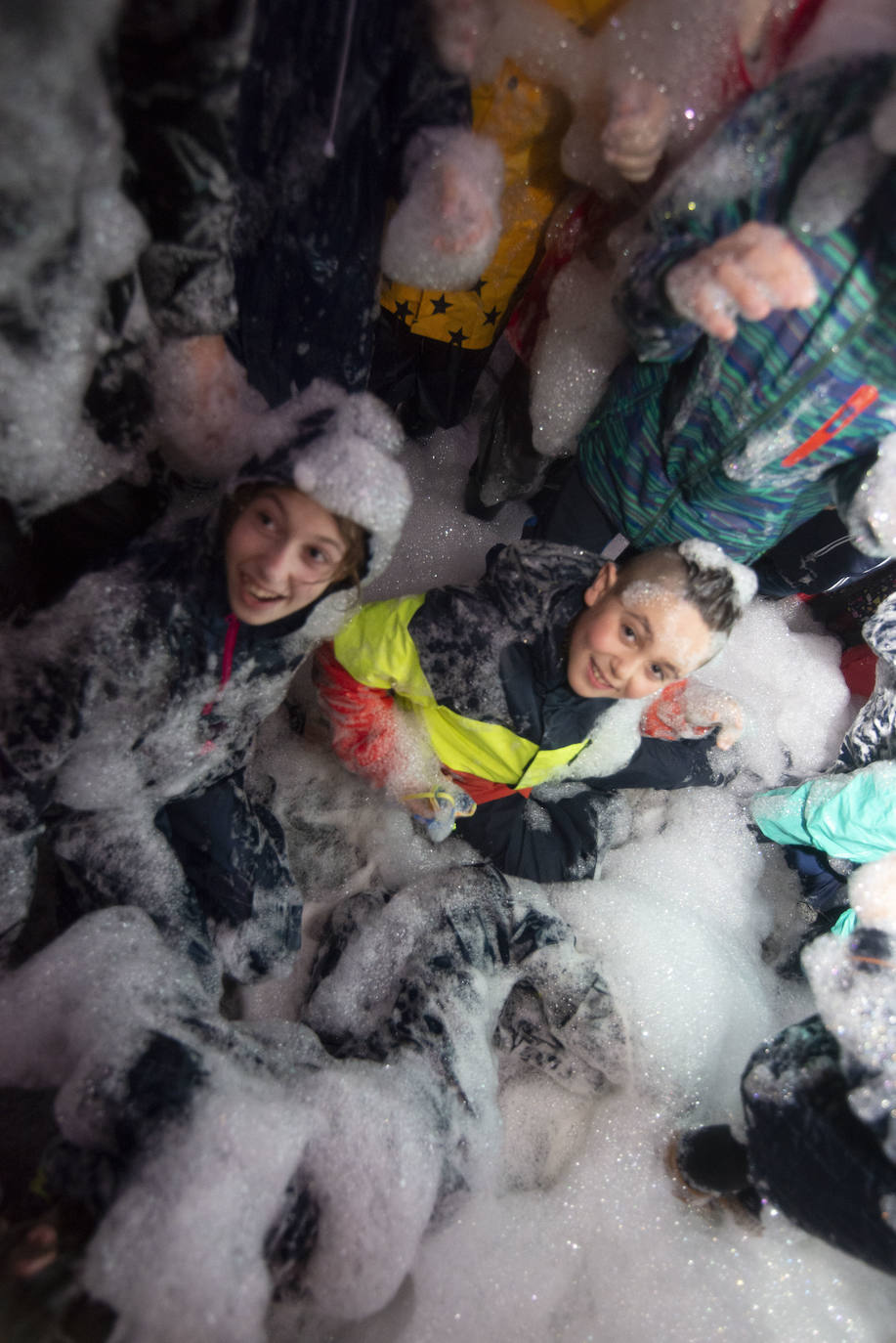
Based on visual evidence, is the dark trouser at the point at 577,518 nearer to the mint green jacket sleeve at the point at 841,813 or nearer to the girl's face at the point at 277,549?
the girl's face at the point at 277,549

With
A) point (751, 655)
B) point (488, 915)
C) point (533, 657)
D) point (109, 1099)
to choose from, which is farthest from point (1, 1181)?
point (751, 655)

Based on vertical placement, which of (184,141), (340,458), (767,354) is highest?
(767,354)

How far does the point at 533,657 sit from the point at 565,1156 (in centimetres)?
101

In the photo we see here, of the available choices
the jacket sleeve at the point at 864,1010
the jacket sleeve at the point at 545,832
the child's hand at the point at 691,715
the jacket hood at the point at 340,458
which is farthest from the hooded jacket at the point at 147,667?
the jacket sleeve at the point at 864,1010

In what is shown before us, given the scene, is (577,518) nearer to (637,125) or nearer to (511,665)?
(511,665)

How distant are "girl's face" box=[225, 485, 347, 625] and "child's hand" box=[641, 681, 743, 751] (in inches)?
35.8

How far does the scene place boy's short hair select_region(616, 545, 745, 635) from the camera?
1161mm

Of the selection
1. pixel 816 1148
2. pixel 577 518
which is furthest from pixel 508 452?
pixel 816 1148

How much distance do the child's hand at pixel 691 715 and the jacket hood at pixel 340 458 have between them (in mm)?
800

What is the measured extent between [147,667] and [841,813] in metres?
1.42

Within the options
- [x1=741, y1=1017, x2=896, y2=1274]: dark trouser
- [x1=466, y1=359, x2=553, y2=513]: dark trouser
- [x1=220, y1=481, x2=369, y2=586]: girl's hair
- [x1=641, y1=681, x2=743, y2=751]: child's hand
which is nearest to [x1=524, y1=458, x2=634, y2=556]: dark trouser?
[x1=466, y1=359, x2=553, y2=513]: dark trouser

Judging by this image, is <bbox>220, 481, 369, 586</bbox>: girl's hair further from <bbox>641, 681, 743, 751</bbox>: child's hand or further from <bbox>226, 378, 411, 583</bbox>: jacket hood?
<bbox>641, 681, 743, 751</bbox>: child's hand

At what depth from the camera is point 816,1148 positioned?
103 cm

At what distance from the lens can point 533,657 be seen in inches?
49.6
